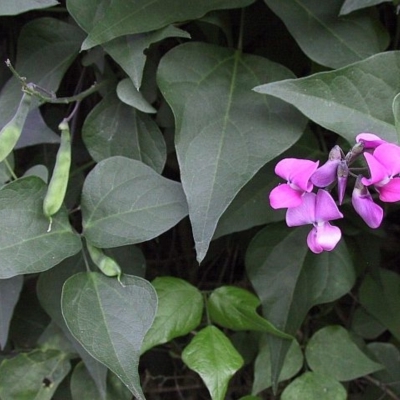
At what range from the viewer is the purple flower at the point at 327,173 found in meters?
0.63

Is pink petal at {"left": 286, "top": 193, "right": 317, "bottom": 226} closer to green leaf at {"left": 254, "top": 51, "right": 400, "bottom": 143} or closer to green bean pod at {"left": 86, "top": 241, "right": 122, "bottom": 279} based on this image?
green leaf at {"left": 254, "top": 51, "right": 400, "bottom": 143}

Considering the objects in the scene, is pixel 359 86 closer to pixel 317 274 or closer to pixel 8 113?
pixel 317 274

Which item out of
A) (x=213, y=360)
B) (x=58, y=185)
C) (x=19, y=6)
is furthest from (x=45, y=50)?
(x=213, y=360)

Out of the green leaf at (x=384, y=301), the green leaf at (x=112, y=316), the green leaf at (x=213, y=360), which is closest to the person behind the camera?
the green leaf at (x=112, y=316)

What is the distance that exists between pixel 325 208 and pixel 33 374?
1.87ft

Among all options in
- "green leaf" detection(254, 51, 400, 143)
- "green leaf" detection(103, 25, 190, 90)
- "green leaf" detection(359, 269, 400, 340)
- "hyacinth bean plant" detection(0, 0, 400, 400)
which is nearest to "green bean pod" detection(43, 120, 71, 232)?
"hyacinth bean plant" detection(0, 0, 400, 400)

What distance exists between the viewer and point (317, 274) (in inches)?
37.5

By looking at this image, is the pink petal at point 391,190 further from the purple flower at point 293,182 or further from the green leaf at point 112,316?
the green leaf at point 112,316

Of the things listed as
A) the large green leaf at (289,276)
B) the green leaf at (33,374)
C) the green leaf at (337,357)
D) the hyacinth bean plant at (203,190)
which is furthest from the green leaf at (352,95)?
the green leaf at (33,374)

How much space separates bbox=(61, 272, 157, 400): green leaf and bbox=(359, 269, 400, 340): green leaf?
0.43m

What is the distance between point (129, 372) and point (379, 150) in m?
0.36

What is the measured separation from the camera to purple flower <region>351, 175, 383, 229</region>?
2.07ft

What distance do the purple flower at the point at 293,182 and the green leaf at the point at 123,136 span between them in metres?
0.30

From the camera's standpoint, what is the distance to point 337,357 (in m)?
0.99
